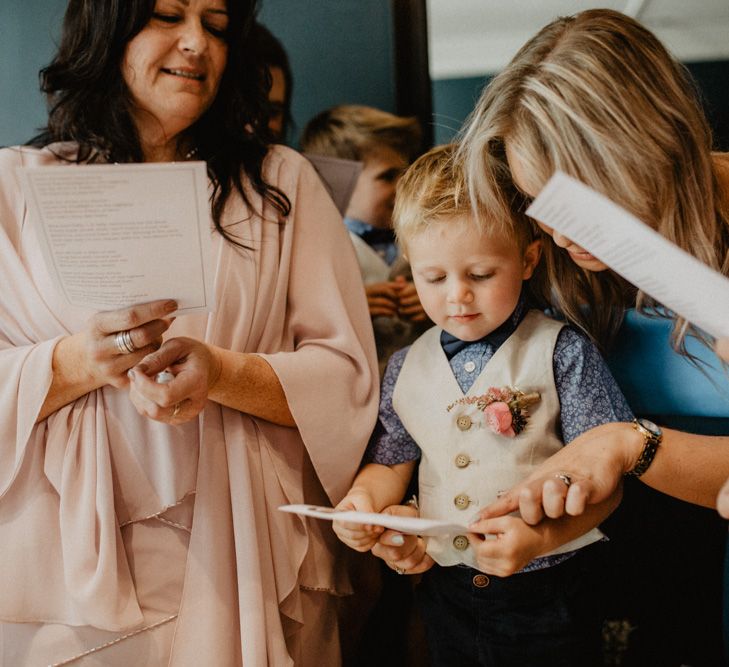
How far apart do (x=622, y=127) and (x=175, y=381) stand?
0.78m

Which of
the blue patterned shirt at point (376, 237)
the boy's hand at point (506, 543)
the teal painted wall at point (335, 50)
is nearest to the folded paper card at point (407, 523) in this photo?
the boy's hand at point (506, 543)

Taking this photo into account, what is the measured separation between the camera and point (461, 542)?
1.37m

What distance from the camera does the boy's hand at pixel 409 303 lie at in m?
1.95

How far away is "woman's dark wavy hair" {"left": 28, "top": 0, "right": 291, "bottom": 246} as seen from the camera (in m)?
1.54

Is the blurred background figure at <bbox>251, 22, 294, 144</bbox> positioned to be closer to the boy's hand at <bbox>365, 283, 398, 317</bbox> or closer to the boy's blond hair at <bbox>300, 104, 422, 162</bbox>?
the boy's blond hair at <bbox>300, 104, 422, 162</bbox>

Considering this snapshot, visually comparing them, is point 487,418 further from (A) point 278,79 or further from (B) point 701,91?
(A) point 278,79

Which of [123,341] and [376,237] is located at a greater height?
[123,341]

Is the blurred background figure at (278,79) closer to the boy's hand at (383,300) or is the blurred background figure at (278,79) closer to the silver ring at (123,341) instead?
the boy's hand at (383,300)

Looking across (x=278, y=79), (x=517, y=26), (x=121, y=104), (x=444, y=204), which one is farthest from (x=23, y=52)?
(x=444, y=204)

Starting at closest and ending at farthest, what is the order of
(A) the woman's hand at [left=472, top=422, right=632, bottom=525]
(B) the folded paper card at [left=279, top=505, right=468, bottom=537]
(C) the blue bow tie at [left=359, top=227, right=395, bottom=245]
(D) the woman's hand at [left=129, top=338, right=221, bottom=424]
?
1. (B) the folded paper card at [left=279, top=505, right=468, bottom=537]
2. (A) the woman's hand at [left=472, top=422, right=632, bottom=525]
3. (D) the woman's hand at [left=129, top=338, right=221, bottom=424]
4. (C) the blue bow tie at [left=359, top=227, right=395, bottom=245]

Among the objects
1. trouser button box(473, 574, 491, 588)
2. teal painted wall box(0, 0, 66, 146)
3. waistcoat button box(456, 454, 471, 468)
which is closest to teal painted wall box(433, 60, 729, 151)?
waistcoat button box(456, 454, 471, 468)

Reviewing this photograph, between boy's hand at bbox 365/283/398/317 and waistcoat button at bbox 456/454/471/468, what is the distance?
646 millimetres

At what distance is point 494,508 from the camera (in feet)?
3.94

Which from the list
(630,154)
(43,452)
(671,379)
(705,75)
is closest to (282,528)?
(43,452)
